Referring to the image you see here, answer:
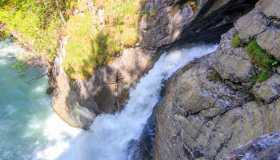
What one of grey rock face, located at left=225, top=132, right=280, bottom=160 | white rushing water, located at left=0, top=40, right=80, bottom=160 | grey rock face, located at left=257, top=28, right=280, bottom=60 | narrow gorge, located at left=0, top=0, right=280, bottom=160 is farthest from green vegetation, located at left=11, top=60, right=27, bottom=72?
grey rock face, located at left=225, top=132, right=280, bottom=160

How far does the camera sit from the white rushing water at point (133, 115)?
17688 millimetres

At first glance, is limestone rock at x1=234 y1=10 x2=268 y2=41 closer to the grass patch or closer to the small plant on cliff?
the grass patch

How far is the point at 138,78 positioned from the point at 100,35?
8.71 feet

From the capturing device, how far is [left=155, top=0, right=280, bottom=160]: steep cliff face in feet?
37.8

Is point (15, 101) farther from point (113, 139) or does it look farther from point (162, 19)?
point (162, 19)

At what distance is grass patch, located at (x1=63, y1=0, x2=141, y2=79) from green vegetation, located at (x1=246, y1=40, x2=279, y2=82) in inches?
279

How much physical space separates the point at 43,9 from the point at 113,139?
7.98 m

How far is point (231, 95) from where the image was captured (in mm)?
12531

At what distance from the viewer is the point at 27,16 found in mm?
22547

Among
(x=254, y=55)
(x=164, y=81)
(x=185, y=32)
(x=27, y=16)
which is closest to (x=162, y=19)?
(x=185, y=32)

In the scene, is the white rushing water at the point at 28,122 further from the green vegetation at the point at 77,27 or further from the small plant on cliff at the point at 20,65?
the green vegetation at the point at 77,27

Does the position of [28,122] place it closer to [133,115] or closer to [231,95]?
[133,115]

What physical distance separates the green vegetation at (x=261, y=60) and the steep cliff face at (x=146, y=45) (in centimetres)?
411

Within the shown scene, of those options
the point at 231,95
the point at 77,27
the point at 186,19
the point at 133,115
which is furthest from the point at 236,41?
the point at 77,27
